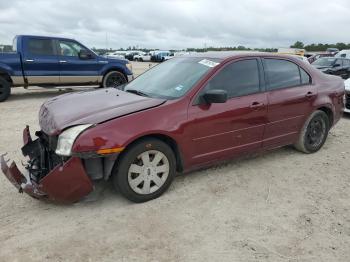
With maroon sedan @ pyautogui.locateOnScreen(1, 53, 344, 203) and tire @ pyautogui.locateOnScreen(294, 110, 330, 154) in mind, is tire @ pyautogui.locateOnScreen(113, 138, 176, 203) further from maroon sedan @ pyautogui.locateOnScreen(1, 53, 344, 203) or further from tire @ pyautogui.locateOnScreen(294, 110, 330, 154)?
tire @ pyautogui.locateOnScreen(294, 110, 330, 154)

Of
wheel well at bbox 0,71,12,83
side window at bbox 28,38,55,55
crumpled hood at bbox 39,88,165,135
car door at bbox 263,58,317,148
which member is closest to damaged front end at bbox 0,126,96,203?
crumpled hood at bbox 39,88,165,135

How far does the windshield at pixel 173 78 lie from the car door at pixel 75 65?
20.8 feet

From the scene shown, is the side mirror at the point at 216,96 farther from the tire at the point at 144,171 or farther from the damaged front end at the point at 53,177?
the damaged front end at the point at 53,177

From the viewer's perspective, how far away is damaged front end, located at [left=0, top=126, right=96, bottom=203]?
11.3 feet

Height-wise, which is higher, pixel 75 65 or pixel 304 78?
pixel 304 78

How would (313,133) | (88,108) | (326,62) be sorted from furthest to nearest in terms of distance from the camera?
(326,62)
(313,133)
(88,108)

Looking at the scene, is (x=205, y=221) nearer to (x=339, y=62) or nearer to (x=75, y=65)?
(x=75, y=65)

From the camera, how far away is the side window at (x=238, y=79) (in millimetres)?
4406

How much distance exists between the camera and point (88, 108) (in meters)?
3.98

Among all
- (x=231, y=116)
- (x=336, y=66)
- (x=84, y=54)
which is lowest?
(x=231, y=116)

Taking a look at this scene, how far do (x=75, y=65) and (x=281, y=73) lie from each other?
7.51 metres

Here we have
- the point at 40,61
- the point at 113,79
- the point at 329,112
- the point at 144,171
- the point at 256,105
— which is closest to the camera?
the point at 144,171

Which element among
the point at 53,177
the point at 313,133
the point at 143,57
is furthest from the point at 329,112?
the point at 143,57

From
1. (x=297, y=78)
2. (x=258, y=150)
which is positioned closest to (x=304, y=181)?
(x=258, y=150)
